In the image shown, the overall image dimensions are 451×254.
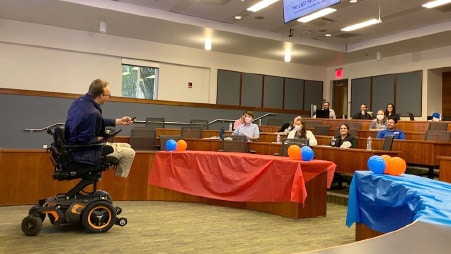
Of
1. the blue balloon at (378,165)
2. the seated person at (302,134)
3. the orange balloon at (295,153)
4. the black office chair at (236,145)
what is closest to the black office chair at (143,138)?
the black office chair at (236,145)

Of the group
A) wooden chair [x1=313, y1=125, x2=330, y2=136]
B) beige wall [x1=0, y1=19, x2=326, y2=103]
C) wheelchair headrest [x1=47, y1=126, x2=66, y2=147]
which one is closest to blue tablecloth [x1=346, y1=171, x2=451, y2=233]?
wheelchair headrest [x1=47, y1=126, x2=66, y2=147]

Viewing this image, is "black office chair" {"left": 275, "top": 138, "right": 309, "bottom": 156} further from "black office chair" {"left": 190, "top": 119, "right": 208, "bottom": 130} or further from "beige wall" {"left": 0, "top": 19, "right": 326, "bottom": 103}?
"beige wall" {"left": 0, "top": 19, "right": 326, "bottom": 103}

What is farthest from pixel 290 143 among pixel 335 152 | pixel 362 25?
pixel 362 25

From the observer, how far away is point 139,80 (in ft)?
35.7

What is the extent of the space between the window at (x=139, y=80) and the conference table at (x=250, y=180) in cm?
596

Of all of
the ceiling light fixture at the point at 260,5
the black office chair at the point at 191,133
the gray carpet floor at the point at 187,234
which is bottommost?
the gray carpet floor at the point at 187,234

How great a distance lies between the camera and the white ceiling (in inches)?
312

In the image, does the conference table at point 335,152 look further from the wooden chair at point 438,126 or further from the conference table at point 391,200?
the wooden chair at point 438,126

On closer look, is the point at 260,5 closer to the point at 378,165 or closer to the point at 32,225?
the point at 378,165

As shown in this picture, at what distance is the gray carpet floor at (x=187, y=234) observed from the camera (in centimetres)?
309

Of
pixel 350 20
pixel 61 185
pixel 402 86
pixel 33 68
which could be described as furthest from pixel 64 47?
pixel 402 86

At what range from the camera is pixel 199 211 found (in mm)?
4598

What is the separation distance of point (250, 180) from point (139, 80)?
23.4ft

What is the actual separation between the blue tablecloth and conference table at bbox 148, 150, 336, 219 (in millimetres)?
946
